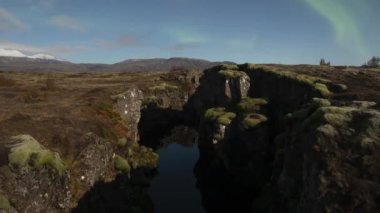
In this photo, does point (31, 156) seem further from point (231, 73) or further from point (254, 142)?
point (231, 73)

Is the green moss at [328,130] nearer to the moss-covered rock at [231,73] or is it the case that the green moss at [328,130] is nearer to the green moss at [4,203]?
the green moss at [4,203]

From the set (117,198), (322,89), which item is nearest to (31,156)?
(117,198)

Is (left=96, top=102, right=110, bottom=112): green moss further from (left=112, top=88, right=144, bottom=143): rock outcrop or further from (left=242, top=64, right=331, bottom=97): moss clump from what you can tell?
(left=242, top=64, right=331, bottom=97): moss clump

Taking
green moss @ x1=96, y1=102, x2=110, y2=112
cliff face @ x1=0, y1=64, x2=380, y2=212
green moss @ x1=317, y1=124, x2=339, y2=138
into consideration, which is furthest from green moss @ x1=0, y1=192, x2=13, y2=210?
green moss @ x1=96, y1=102, x2=110, y2=112

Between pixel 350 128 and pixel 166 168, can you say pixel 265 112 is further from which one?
pixel 350 128

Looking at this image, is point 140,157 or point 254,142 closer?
point 254,142

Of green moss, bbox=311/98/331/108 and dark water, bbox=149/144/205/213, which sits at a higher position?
green moss, bbox=311/98/331/108
